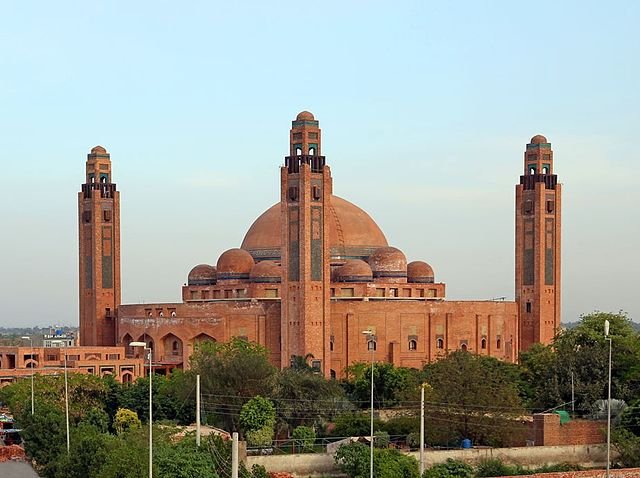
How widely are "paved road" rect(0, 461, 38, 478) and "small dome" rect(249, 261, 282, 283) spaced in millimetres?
30131

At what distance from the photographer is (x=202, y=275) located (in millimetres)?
73062

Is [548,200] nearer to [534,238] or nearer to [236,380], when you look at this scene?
[534,238]

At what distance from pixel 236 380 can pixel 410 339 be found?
23.9 m

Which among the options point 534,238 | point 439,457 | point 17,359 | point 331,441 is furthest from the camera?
point 534,238

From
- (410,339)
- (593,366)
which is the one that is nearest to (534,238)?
(410,339)

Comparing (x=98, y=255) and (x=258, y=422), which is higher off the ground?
(x=98, y=255)

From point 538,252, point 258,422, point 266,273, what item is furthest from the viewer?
point 538,252

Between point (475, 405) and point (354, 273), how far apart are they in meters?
29.8

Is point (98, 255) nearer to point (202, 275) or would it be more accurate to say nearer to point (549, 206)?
point (202, 275)

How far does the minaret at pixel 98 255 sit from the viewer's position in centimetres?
7250

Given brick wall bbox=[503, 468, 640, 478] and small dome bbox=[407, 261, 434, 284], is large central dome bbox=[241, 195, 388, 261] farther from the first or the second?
brick wall bbox=[503, 468, 640, 478]

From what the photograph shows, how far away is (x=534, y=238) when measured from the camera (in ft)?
239

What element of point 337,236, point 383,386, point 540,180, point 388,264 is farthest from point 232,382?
point 540,180

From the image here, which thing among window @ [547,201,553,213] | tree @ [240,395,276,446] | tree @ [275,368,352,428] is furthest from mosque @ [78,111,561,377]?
tree @ [240,395,276,446]
